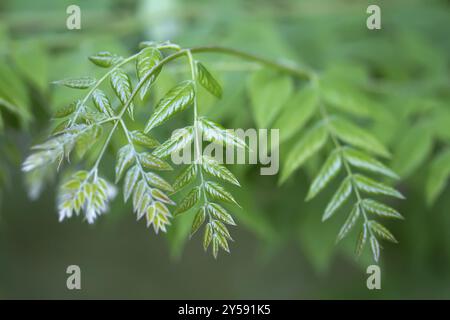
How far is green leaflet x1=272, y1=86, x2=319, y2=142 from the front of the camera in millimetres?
1047

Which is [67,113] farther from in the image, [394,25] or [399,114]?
[394,25]

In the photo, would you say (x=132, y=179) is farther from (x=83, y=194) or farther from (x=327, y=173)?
(x=327, y=173)

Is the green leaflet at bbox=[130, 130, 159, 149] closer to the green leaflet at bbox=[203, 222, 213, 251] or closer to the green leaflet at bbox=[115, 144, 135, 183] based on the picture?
the green leaflet at bbox=[115, 144, 135, 183]

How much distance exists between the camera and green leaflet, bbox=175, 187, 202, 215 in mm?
643

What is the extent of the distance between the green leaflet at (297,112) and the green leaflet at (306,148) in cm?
4

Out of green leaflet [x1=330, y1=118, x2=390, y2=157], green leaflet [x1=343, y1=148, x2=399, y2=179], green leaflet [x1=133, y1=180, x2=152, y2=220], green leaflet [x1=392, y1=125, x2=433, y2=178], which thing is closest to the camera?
green leaflet [x1=133, y1=180, x2=152, y2=220]

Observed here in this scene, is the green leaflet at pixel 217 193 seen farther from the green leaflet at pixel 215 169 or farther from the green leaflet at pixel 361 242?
the green leaflet at pixel 361 242

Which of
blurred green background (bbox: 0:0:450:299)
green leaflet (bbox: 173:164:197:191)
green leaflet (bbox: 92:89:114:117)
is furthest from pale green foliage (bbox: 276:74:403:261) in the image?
green leaflet (bbox: 92:89:114:117)

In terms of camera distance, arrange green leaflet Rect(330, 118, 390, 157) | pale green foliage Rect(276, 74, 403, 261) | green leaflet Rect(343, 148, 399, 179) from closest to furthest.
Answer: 1. pale green foliage Rect(276, 74, 403, 261)
2. green leaflet Rect(343, 148, 399, 179)
3. green leaflet Rect(330, 118, 390, 157)

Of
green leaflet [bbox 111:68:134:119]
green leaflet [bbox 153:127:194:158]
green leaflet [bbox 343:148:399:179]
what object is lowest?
green leaflet [bbox 153:127:194:158]

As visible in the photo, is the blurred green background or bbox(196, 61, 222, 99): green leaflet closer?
bbox(196, 61, 222, 99): green leaflet

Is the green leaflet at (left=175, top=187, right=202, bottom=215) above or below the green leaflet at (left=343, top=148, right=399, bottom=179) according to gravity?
below

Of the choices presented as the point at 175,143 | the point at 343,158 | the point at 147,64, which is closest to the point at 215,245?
the point at 175,143

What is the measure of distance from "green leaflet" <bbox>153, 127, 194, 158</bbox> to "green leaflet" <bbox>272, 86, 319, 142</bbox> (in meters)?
0.41
